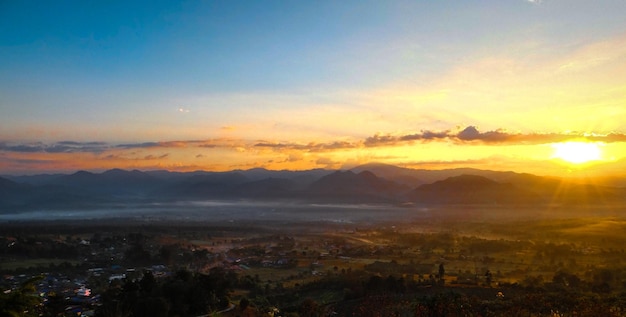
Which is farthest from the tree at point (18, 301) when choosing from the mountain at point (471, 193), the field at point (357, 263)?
the mountain at point (471, 193)

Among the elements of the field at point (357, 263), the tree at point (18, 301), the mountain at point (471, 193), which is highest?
the tree at point (18, 301)

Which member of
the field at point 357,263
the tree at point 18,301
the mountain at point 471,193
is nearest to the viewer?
Result: the tree at point 18,301

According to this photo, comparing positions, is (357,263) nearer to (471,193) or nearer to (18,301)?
(18,301)

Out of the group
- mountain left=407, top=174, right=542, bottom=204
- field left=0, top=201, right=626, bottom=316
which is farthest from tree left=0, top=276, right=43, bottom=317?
mountain left=407, top=174, right=542, bottom=204

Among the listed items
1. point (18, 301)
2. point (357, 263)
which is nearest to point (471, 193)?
point (357, 263)

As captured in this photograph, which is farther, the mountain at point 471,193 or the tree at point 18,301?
the mountain at point 471,193

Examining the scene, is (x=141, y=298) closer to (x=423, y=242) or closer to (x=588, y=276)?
(x=588, y=276)

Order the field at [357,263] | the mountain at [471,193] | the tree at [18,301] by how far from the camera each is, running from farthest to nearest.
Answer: the mountain at [471,193] < the field at [357,263] < the tree at [18,301]

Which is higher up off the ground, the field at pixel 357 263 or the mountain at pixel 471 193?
the field at pixel 357 263

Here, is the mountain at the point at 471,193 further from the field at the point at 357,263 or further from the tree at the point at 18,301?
the tree at the point at 18,301
